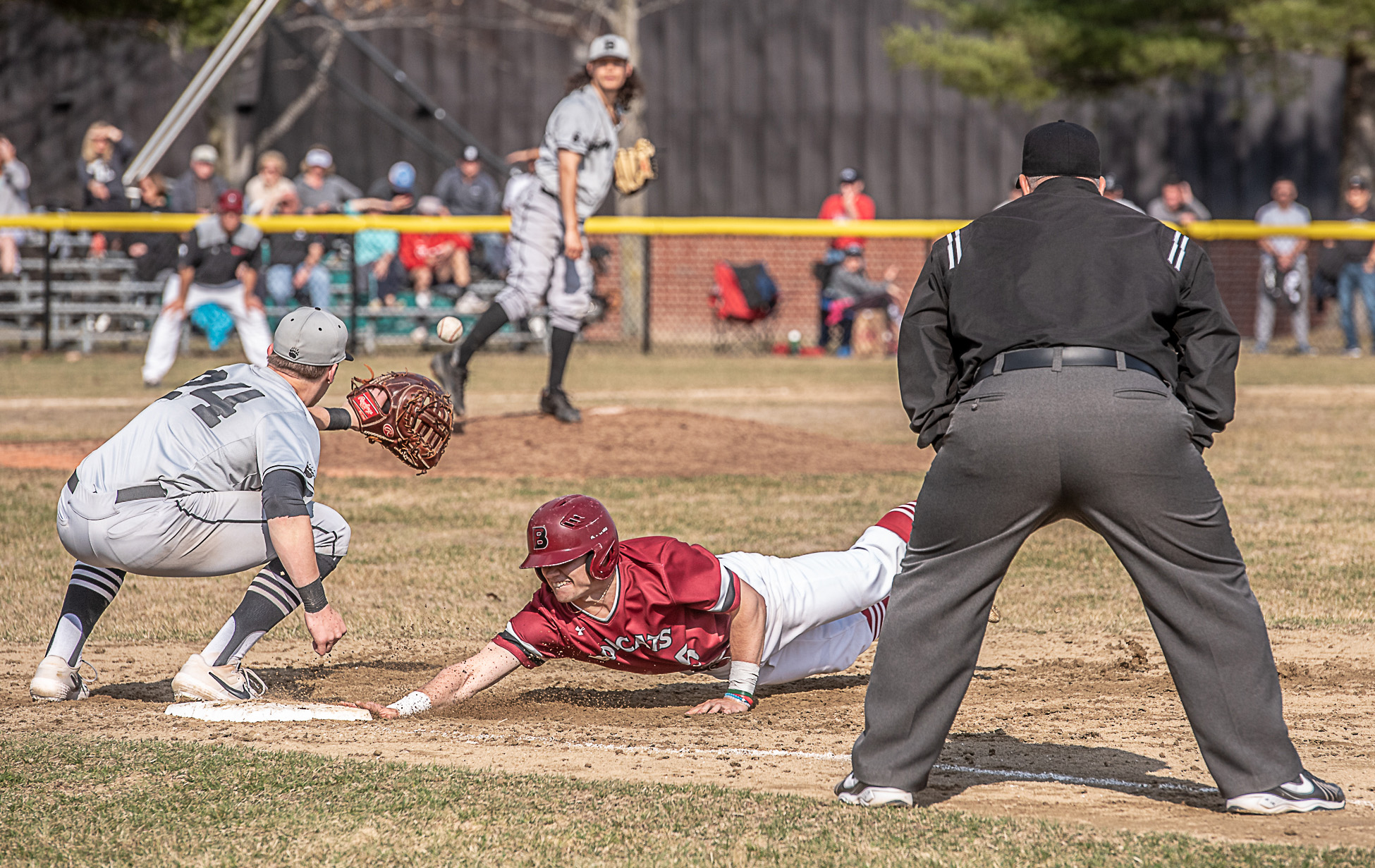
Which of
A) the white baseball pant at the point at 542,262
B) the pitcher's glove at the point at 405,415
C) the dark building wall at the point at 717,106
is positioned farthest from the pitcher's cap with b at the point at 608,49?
the dark building wall at the point at 717,106

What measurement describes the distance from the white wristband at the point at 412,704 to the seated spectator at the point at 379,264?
542 inches

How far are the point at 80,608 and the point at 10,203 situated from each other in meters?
14.7

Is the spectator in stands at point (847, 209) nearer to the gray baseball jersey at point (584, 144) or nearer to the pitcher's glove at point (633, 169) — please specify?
the pitcher's glove at point (633, 169)

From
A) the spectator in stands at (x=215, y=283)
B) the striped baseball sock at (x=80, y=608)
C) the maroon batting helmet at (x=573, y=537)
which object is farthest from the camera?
the spectator in stands at (x=215, y=283)

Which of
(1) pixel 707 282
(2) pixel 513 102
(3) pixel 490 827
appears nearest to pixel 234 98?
(2) pixel 513 102

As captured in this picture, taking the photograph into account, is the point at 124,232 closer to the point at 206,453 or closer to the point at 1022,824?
the point at 206,453

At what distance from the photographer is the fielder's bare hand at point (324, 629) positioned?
4.34 meters

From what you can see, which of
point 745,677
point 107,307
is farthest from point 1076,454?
point 107,307

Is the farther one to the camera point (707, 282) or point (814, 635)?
point (707, 282)

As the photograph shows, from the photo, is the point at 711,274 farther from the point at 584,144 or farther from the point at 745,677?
the point at 745,677

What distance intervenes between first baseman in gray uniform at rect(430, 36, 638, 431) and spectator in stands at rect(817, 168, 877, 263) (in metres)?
9.34

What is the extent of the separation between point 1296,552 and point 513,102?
18.3m

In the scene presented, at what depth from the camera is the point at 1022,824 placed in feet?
11.8

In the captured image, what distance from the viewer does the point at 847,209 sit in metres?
19.4
